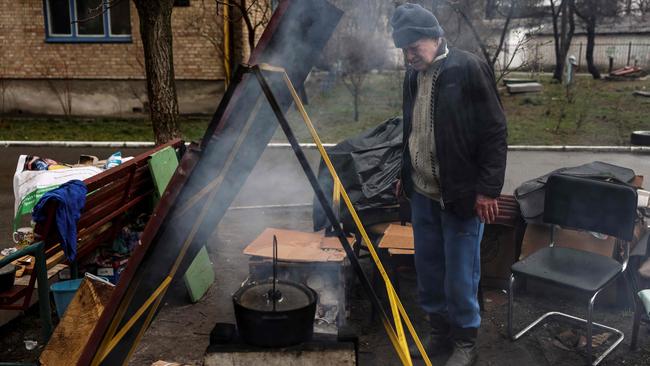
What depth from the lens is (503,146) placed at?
335cm

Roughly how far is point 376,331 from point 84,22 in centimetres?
1512

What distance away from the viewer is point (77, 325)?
374 centimetres

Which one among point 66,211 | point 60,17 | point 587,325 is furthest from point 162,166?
point 60,17

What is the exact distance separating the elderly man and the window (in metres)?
14.3

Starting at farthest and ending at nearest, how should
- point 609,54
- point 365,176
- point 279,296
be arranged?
point 609,54 < point 365,176 < point 279,296

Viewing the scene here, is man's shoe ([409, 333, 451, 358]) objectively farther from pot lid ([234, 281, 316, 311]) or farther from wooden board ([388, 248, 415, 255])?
pot lid ([234, 281, 316, 311])

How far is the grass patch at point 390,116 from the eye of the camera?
13375 millimetres

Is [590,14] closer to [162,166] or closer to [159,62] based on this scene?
[159,62]

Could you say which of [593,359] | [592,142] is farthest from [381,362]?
[592,142]

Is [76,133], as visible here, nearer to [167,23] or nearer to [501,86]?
[167,23]

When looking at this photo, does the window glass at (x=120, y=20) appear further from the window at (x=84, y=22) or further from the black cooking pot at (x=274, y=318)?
the black cooking pot at (x=274, y=318)

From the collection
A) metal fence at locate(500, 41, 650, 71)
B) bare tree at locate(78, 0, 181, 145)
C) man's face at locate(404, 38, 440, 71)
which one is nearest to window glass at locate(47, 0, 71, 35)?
bare tree at locate(78, 0, 181, 145)

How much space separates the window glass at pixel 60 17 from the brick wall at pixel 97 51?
40 cm

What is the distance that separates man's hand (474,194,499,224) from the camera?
11.1 feet
